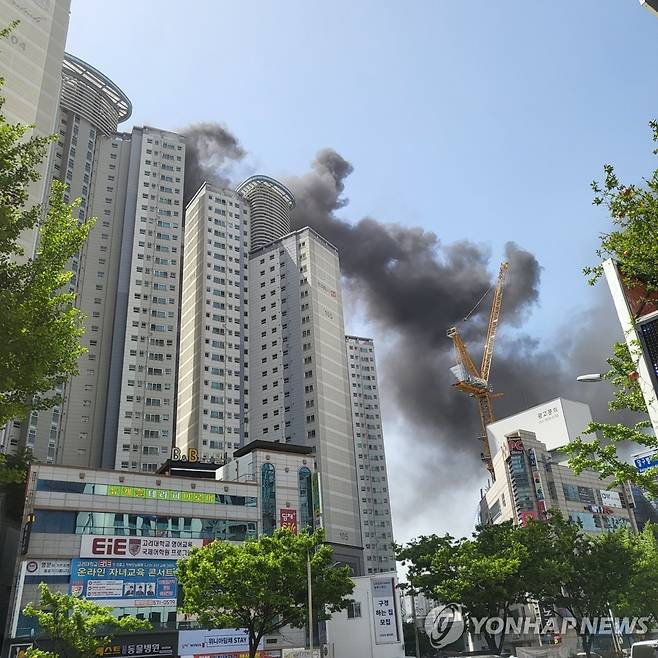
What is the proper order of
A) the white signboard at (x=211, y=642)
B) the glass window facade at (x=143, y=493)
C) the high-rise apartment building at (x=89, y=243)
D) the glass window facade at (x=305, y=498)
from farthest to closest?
the high-rise apartment building at (x=89, y=243) < the glass window facade at (x=305, y=498) < the glass window facade at (x=143, y=493) < the white signboard at (x=211, y=642)

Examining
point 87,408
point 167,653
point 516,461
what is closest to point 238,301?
point 87,408

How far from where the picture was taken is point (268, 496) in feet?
250

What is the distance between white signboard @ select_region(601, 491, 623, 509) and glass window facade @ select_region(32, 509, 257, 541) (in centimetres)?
7101

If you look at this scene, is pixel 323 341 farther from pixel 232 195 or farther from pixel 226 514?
pixel 226 514

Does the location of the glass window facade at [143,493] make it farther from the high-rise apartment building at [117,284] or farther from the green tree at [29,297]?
the green tree at [29,297]

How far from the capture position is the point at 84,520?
204ft

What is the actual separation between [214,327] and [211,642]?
78.4 meters

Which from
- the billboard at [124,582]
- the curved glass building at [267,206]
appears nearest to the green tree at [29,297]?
the billboard at [124,582]

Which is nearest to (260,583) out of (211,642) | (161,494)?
(211,642)

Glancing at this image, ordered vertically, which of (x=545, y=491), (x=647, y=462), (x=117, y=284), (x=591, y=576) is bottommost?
(x=591, y=576)

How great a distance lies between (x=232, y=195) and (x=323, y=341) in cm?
4537

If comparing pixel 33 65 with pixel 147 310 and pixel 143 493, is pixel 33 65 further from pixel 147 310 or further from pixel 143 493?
pixel 143 493

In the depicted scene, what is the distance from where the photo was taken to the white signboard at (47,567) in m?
57.2

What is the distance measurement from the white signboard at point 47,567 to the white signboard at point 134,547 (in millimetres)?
1741
